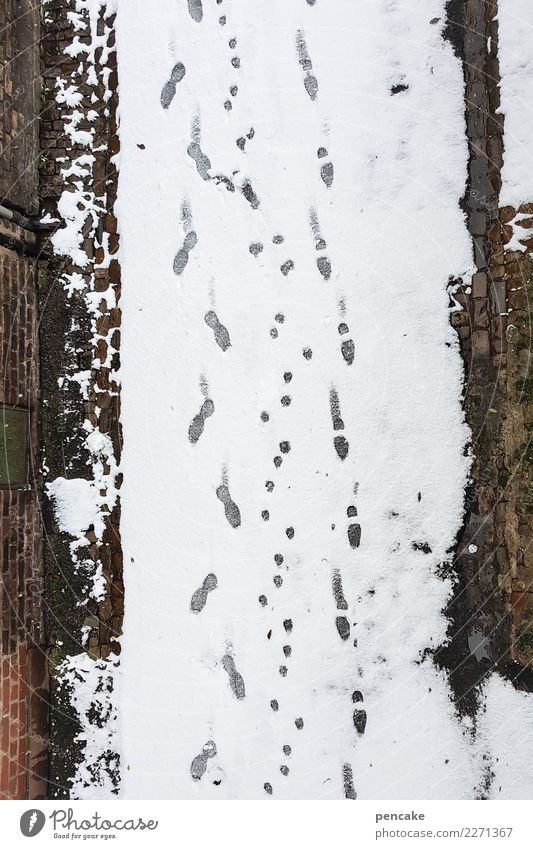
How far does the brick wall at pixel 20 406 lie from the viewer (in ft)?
11.0

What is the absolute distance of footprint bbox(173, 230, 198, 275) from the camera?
3.49 metres

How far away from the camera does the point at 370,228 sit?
11.2 feet

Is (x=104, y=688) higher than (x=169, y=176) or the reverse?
the reverse

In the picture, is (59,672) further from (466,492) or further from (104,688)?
(466,492)

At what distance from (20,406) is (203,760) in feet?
7.59

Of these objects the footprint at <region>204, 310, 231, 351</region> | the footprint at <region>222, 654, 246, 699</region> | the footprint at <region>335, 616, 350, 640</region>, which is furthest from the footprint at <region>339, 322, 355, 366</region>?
the footprint at <region>222, 654, 246, 699</region>

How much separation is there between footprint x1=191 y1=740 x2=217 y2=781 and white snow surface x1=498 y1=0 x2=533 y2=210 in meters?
3.33

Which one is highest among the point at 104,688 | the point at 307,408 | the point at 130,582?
the point at 307,408

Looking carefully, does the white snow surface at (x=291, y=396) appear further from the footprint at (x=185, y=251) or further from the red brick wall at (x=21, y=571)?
the red brick wall at (x=21, y=571)

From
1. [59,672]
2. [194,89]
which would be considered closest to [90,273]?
[194,89]

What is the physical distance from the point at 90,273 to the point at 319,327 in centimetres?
144

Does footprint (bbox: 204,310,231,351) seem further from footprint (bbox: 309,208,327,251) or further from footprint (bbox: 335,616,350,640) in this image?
footprint (bbox: 335,616,350,640)

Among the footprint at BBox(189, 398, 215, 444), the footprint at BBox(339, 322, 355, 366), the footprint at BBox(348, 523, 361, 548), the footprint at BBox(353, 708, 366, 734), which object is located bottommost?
the footprint at BBox(353, 708, 366, 734)
